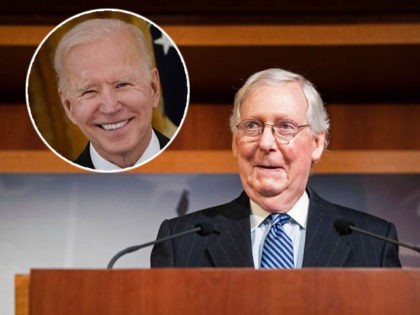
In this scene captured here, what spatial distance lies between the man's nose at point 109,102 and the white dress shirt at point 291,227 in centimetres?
80

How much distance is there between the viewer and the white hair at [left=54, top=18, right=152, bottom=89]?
2713 mm

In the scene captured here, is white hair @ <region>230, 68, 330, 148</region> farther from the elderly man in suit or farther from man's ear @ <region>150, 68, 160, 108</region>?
man's ear @ <region>150, 68, 160, 108</region>

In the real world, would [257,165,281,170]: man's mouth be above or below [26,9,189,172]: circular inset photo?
below

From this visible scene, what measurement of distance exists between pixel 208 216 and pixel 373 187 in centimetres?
82

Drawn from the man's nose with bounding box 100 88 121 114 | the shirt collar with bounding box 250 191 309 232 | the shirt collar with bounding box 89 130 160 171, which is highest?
the man's nose with bounding box 100 88 121 114

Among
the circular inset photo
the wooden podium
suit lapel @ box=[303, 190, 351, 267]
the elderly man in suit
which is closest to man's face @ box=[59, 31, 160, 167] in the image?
the circular inset photo

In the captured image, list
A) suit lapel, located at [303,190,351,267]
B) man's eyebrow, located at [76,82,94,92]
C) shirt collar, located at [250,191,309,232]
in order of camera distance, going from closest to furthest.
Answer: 1. suit lapel, located at [303,190,351,267]
2. shirt collar, located at [250,191,309,232]
3. man's eyebrow, located at [76,82,94,92]

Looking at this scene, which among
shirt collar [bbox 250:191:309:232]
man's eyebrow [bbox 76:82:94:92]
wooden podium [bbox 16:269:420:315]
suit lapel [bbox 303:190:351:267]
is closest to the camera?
wooden podium [bbox 16:269:420:315]

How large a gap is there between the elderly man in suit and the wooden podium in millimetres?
405

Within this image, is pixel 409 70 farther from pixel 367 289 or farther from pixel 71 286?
pixel 71 286

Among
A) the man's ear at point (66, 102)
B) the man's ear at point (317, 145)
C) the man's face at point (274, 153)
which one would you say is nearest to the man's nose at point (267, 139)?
the man's face at point (274, 153)

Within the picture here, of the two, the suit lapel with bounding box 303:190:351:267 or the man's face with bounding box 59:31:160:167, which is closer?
the suit lapel with bounding box 303:190:351:267

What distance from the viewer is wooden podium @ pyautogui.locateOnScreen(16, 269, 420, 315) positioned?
1525mm

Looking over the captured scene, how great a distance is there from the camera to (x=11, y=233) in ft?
9.11
